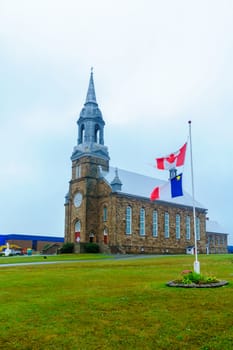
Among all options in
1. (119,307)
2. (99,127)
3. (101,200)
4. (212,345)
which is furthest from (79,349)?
(99,127)

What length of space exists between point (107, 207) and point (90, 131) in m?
12.8

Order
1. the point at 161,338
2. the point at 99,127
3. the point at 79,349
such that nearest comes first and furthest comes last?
the point at 79,349, the point at 161,338, the point at 99,127

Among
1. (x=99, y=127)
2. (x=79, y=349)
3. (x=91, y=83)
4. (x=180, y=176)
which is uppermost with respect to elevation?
(x=91, y=83)

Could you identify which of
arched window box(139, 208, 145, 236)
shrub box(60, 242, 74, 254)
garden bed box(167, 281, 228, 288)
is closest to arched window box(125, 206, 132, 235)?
arched window box(139, 208, 145, 236)

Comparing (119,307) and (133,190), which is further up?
(133,190)

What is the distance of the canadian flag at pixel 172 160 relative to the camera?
650 inches

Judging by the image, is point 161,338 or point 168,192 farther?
point 168,192

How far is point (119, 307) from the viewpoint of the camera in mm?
10188

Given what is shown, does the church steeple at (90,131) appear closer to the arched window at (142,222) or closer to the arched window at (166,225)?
the arched window at (142,222)

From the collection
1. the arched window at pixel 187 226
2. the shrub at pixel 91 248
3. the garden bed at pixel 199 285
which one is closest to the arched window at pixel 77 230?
the shrub at pixel 91 248

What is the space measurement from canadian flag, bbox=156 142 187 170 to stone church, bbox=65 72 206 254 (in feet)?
121

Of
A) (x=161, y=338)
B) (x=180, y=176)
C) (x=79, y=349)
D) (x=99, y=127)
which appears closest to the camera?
(x=79, y=349)

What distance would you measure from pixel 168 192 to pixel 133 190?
10.5 meters

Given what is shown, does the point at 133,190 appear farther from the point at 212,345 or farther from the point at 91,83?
the point at 212,345
